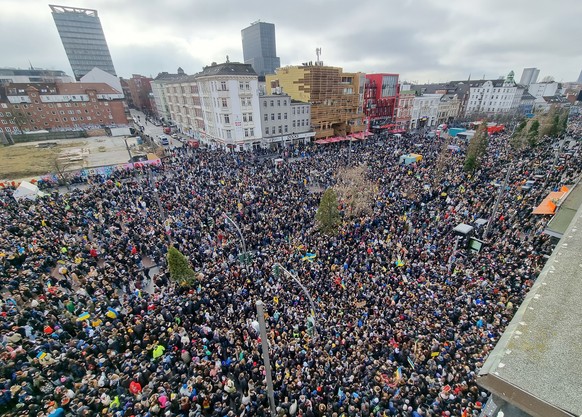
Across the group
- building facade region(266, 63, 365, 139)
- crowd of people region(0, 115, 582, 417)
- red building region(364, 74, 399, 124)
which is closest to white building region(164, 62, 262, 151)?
building facade region(266, 63, 365, 139)

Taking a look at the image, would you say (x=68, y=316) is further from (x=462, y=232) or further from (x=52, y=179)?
(x=52, y=179)

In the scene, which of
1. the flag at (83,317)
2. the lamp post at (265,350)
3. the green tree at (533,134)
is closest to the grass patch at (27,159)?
the flag at (83,317)

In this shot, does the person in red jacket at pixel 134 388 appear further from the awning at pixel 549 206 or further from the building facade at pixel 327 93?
the building facade at pixel 327 93

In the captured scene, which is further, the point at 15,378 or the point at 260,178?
the point at 260,178

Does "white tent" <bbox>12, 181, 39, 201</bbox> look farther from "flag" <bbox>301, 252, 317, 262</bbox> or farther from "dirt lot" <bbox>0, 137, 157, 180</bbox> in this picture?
"flag" <bbox>301, 252, 317, 262</bbox>

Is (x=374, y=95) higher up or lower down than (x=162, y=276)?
higher up

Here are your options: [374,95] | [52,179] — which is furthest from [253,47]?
[52,179]

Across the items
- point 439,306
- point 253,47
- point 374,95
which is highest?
point 253,47
